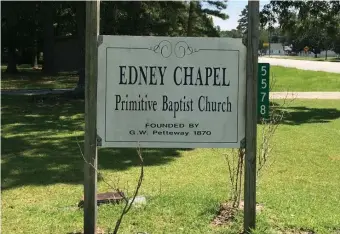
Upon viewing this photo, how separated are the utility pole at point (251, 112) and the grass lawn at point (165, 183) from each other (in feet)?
0.75

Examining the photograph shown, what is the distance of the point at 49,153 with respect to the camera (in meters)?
8.27

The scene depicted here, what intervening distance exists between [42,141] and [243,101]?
6.14m

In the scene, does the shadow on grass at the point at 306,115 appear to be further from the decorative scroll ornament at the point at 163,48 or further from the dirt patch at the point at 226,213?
the decorative scroll ornament at the point at 163,48

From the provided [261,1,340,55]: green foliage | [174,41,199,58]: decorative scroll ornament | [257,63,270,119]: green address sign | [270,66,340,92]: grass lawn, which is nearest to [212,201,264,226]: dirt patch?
[257,63,270,119]: green address sign

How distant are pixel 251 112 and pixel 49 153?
505cm

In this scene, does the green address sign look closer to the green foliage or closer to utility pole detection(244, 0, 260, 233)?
utility pole detection(244, 0, 260, 233)

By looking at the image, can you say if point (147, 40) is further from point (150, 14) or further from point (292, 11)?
point (150, 14)

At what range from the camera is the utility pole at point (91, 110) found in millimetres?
3889

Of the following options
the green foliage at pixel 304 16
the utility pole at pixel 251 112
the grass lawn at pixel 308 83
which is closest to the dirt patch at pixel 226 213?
the utility pole at pixel 251 112

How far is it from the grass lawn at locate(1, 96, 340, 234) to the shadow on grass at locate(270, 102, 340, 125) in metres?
1.48

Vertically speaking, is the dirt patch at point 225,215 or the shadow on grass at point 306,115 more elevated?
the shadow on grass at point 306,115

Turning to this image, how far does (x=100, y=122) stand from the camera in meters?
3.98

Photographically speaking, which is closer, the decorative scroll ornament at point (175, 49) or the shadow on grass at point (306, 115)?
the decorative scroll ornament at point (175, 49)

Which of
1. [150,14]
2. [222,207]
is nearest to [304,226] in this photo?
[222,207]
